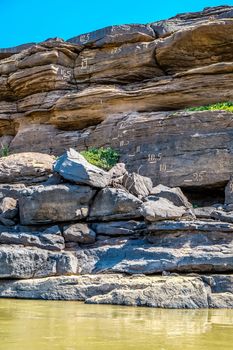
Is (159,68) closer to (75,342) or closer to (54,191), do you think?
(54,191)

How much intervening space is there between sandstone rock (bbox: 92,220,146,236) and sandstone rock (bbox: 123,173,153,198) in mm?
1138

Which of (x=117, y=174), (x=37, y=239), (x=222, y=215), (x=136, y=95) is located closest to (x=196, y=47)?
(x=136, y=95)

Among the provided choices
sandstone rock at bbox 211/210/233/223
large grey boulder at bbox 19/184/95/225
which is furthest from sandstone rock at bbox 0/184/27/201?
sandstone rock at bbox 211/210/233/223

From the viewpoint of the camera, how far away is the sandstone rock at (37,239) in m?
13.3

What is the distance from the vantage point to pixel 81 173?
14.7 m

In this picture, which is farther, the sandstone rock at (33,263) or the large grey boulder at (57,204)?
the large grey boulder at (57,204)

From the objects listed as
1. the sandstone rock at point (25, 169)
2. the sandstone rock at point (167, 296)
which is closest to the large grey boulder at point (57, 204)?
the sandstone rock at point (25, 169)

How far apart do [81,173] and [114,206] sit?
57.3 inches

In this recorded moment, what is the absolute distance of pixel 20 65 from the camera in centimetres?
2461

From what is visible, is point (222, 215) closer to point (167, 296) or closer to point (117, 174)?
point (117, 174)

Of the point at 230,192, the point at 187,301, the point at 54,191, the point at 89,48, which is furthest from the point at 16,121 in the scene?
the point at 187,301

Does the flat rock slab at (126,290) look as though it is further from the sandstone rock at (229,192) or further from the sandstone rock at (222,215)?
the sandstone rock at (229,192)

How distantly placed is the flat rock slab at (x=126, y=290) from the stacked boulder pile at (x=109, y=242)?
0.02 meters

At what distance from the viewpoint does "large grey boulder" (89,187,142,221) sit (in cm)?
1409
